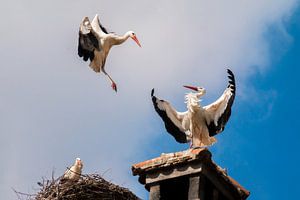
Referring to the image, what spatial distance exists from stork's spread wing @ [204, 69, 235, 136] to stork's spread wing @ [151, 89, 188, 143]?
1.35 ft

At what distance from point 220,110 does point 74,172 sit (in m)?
4.02

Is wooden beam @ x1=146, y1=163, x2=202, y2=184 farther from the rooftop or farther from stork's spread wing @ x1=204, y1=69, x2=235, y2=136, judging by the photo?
stork's spread wing @ x1=204, y1=69, x2=235, y2=136

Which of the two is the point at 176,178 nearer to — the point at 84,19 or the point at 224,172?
the point at 224,172

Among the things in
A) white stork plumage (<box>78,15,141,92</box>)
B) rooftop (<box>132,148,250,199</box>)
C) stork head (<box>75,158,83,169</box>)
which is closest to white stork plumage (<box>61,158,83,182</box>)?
stork head (<box>75,158,83,169</box>)

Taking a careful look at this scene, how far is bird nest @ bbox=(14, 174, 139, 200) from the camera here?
53.3 feet

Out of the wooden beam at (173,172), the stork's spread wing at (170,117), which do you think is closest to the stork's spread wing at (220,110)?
the stork's spread wing at (170,117)

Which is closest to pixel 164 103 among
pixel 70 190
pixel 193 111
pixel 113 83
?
pixel 193 111

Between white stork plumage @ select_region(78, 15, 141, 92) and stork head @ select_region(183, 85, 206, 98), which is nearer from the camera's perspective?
stork head @ select_region(183, 85, 206, 98)

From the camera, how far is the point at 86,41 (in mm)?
19781

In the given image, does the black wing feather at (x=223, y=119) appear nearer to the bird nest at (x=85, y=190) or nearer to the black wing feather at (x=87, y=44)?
the bird nest at (x=85, y=190)

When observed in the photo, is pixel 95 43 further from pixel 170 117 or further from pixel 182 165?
pixel 182 165

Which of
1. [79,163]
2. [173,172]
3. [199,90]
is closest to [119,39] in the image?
[79,163]

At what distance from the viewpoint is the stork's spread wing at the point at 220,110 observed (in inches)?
559

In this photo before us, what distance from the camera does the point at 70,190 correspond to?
645 inches
